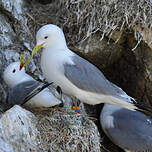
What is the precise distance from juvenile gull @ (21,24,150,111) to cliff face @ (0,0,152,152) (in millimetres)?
570

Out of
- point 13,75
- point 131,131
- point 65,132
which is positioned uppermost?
point 13,75

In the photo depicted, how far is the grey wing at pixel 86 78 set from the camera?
3.05 m

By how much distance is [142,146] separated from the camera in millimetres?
3494

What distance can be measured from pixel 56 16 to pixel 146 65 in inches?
49.7

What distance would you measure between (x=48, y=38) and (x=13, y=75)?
18.8 inches

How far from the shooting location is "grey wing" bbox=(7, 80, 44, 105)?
2863 millimetres

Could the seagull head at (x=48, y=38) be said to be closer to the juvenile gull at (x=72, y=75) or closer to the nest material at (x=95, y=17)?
the juvenile gull at (x=72, y=75)

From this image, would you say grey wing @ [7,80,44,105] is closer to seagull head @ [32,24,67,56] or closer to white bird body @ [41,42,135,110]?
white bird body @ [41,42,135,110]

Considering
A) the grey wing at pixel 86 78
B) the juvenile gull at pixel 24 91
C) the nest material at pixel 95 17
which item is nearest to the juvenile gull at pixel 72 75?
the grey wing at pixel 86 78

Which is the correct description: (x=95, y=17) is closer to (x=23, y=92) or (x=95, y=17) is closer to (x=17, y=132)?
(x=23, y=92)

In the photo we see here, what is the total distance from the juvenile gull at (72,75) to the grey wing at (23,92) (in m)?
0.21

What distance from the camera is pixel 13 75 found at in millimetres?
3127

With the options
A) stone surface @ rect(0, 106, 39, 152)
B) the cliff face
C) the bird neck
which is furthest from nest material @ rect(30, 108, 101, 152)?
the cliff face

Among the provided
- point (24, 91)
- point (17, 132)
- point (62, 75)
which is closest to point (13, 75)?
point (24, 91)
